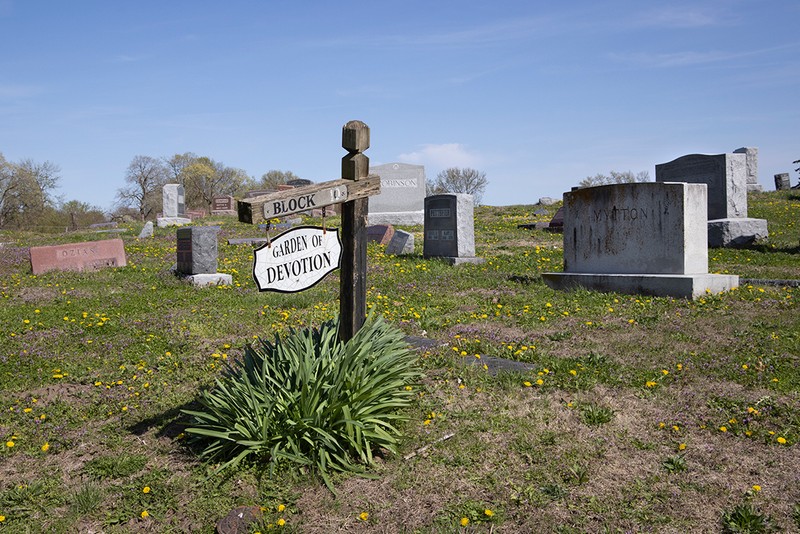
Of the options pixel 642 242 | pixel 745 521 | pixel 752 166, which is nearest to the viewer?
pixel 745 521

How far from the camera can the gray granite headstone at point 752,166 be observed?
29.1 m

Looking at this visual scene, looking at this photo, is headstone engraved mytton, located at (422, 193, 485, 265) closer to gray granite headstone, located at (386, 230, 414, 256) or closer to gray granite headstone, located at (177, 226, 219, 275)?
gray granite headstone, located at (386, 230, 414, 256)

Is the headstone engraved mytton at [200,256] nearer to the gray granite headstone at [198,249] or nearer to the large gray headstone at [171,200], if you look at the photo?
the gray granite headstone at [198,249]

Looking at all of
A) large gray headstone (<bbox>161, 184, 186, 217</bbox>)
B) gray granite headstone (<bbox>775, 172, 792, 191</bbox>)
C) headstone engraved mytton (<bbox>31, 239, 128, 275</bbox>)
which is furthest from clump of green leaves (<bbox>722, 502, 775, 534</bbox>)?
gray granite headstone (<bbox>775, 172, 792, 191</bbox>)

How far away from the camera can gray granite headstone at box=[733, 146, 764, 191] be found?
29078mm

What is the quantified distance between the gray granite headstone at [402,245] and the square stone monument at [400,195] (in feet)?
24.0

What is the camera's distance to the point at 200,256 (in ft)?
42.7

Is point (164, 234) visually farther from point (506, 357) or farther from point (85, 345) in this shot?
point (506, 357)

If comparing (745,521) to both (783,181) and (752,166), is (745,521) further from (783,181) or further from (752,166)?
(783,181)

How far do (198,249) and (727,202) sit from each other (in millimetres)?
12606

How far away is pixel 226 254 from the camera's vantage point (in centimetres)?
1727

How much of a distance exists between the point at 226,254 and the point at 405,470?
43.8 ft

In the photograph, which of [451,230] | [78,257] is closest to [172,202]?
[78,257]

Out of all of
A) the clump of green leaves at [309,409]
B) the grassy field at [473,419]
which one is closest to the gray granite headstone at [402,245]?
the grassy field at [473,419]
